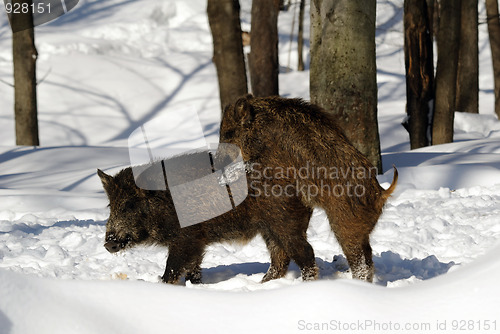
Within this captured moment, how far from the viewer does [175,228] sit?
382cm

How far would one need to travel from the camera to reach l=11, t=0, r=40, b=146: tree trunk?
432 inches

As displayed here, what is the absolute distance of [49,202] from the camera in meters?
7.05

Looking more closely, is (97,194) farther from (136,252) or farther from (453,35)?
(453,35)

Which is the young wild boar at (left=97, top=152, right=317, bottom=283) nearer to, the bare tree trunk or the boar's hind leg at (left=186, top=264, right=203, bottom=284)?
the boar's hind leg at (left=186, top=264, right=203, bottom=284)

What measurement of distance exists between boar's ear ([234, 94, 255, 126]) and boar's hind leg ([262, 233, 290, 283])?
81 cm

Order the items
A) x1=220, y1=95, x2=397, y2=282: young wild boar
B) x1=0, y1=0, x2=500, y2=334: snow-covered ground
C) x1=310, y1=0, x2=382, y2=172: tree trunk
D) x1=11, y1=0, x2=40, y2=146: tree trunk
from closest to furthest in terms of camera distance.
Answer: x1=0, y1=0, x2=500, y2=334: snow-covered ground, x1=220, y1=95, x2=397, y2=282: young wild boar, x1=310, y1=0, x2=382, y2=172: tree trunk, x1=11, y1=0, x2=40, y2=146: tree trunk

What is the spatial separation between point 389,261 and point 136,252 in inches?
82.7

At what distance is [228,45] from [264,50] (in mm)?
3721

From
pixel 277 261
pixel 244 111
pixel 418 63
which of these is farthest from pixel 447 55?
pixel 244 111

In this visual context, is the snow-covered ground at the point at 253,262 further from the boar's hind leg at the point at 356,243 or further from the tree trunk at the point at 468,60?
the tree trunk at the point at 468,60

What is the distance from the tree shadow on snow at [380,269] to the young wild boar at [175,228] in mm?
377

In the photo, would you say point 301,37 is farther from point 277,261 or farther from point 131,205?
point 131,205

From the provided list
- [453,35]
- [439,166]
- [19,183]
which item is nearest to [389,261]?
[439,166]

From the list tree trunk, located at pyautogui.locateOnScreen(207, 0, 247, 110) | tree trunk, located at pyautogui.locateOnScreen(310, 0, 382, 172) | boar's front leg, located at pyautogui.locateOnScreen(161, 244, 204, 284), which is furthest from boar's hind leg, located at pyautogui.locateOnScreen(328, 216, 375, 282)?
tree trunk, located at pyautogui.locateOnScreen(207, 0, 247, 110)
